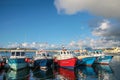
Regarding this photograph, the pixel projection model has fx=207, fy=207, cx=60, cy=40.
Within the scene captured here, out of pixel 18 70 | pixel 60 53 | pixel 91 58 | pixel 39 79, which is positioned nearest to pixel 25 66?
pixel 18 70

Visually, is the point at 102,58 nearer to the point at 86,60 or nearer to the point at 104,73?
the point at 86,60

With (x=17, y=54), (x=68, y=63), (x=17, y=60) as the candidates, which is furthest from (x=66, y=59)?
(x=17, y=60)

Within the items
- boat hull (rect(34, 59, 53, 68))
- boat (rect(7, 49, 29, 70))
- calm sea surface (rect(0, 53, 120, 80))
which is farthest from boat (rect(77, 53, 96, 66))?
boat (rect(7, 49, 29, 70))

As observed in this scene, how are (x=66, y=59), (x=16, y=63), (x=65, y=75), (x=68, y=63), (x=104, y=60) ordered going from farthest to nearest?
1. (x=104, y=60)
2. (x=66, y=59)
3. (x=68, y=63)
4. (x=16, y=63)
5. (x=65, y=75)

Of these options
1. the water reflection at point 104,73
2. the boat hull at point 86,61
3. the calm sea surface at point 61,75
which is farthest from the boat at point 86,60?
the calm sea surface at point 61,75

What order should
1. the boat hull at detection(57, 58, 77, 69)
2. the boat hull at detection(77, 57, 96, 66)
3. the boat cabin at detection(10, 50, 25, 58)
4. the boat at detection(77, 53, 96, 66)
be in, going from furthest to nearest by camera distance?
the boat hull at detection(77, 57, 96, 66)
the boat at detection(77, 53, 96, 66)
the boat hull at detection(57, 58, 77, 69)
the boat cabin at detection(10, 50, 25, 58)

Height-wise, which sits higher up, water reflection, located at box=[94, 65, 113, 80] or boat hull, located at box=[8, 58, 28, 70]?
boat hull, located at box=[8, 58, 28, 70]

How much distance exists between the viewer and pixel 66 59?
44.1m

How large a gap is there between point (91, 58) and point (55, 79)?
20.1 metres

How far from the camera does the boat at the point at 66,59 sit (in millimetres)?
42938

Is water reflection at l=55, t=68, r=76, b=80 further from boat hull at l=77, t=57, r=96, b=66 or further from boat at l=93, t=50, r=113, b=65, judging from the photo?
boat at l=93, t=50, r=113, b=65

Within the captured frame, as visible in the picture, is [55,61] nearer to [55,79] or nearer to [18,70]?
[18,70]

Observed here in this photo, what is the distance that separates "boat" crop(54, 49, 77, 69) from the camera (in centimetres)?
4294

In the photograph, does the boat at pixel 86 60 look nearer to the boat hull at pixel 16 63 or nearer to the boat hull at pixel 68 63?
the boat hull at pixel 68 63
